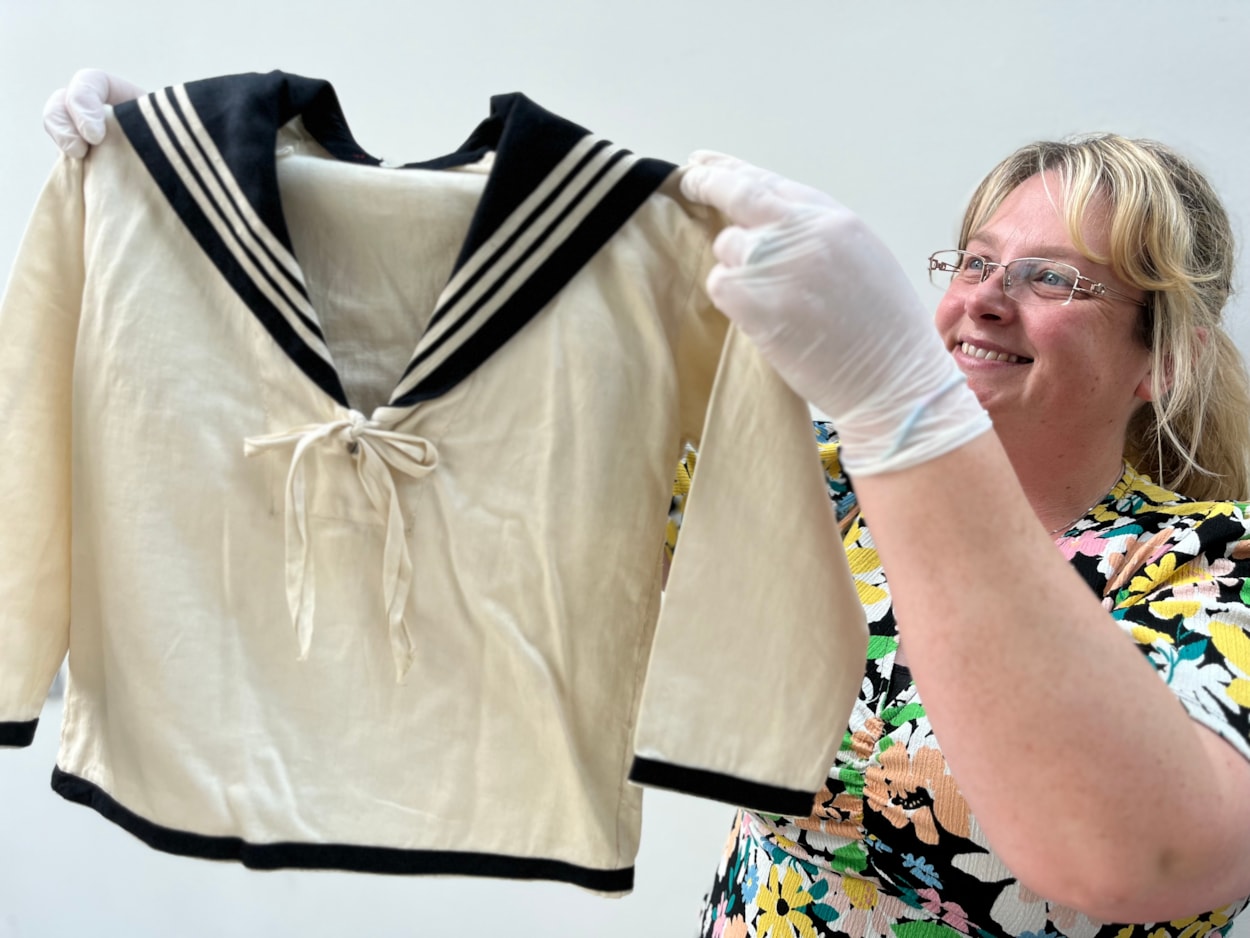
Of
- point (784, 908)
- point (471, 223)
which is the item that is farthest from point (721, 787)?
point (471, 223)

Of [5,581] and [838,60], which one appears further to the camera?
[838,60]

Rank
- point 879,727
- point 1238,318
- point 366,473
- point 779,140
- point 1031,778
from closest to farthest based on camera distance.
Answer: point 1031,778
point 366,473
point 879,727
point 1238,318
point 779,140

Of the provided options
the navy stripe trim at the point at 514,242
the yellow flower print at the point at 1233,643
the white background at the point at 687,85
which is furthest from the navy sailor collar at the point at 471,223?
the white background at the point at 687,85

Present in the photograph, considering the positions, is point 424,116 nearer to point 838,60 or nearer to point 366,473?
point 838,60

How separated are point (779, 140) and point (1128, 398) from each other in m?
0.68

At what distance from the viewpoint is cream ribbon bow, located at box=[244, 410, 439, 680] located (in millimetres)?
773

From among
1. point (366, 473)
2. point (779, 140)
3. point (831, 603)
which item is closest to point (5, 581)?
point (366, 473)

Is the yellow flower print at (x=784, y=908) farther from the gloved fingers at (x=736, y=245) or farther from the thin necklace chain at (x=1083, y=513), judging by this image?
the gloved fingers at (x=736, y=245)

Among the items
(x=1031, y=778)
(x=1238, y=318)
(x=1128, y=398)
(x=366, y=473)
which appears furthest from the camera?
(x=1238, y=318)

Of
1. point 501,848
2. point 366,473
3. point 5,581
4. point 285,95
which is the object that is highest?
point 285,95

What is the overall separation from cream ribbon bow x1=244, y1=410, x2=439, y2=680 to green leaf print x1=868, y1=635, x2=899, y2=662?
465 millimetres

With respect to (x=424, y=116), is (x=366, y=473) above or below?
below

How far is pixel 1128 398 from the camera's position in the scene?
3.56 feet

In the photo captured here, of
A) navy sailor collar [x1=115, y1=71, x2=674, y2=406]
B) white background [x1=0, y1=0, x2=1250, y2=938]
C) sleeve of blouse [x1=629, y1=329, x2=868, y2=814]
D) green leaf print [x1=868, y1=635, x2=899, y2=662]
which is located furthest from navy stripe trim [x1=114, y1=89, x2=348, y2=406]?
white background [x1=0, y1=0, x2=1250, y2=938]
